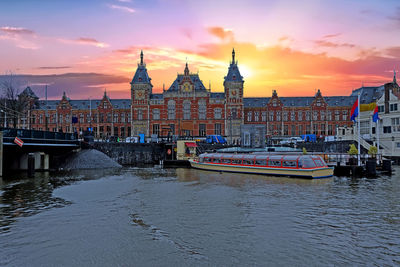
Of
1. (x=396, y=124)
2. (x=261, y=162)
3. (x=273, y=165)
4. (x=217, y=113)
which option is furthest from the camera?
(x=217, y=113)

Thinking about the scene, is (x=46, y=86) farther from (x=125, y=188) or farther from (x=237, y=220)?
(x=237, y=220)

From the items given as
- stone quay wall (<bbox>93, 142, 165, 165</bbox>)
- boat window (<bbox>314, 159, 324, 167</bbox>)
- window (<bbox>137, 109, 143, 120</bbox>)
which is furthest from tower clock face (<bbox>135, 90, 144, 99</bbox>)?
boat window (<bbox>314, 159, 324, 167</bbox>)

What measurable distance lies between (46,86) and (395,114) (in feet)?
231

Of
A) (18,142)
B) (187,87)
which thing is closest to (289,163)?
(18,142)

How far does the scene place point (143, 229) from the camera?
19078mm

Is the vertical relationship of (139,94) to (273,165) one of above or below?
above

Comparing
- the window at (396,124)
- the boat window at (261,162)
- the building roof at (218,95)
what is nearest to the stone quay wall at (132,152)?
A: the boat window at (261,162)

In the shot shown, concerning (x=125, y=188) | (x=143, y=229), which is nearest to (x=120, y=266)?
(x=143, y=229)

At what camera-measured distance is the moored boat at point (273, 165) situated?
41.0 metres

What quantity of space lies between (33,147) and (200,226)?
35535mm

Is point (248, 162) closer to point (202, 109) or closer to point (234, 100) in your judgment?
point (234, 100)

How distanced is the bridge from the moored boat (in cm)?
2198

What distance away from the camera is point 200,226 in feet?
64.0

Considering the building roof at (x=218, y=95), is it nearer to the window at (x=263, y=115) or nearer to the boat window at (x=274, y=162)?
the window at (x=263, y=115)
